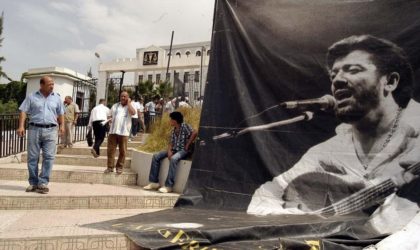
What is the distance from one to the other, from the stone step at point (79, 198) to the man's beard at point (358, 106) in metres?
2.37

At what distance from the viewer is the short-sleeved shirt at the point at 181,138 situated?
5754 mm

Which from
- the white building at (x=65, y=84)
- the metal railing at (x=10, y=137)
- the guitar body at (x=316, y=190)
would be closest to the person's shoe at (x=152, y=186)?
the guitar body at (x=316, y=190)

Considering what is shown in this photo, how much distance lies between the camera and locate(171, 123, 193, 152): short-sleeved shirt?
18.9 feet

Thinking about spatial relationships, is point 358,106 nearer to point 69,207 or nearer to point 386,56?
point 386,56

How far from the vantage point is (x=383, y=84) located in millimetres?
4223

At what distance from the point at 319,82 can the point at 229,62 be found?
4.08 ft

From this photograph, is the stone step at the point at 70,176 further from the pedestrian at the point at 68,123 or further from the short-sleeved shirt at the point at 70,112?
the short-sleeved shirt at the point at 70,112

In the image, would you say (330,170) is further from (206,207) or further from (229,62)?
(229,62)

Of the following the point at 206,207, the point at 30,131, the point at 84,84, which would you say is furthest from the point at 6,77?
the point at 206,207

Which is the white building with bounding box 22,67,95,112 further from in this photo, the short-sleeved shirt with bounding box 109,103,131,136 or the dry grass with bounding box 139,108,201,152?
the short-sleeved shirt with bounding box 109,103,131,136

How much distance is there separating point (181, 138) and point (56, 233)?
276 centimetres

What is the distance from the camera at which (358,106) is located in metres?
4.34

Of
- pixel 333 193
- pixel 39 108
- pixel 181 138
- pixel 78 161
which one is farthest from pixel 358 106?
pixel 78 161

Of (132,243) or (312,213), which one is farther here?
(312,213)
